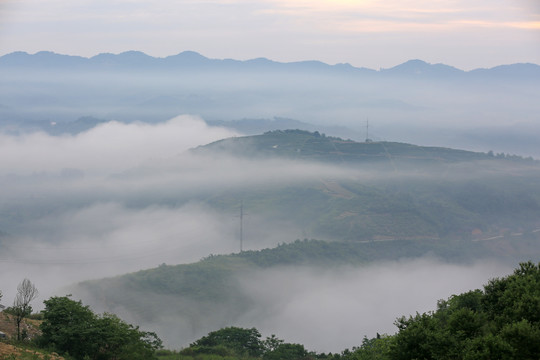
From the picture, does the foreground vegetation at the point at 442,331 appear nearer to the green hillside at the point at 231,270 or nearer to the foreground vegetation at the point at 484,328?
the foreground vegetation at the point at 484,328

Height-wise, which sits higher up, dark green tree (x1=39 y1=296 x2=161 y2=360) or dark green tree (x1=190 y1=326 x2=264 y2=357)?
dark green tree (x1=39 y1=296 x2=161 y2=360)

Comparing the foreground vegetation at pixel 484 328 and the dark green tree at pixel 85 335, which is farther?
the dark green tree at pixel 85 335

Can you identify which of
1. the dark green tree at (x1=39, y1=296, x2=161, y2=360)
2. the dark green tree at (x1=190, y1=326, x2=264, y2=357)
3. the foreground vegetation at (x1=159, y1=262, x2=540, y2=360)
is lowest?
the dark green tree at (x1=190, y1=326, x2=264, y2=357)

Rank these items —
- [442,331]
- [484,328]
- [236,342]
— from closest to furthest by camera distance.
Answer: [442,331], [484,328], [236,342]

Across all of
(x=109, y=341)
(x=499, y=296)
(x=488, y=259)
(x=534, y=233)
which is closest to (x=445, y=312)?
(x=499, y=296)

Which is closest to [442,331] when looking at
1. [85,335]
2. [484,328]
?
[484,328]

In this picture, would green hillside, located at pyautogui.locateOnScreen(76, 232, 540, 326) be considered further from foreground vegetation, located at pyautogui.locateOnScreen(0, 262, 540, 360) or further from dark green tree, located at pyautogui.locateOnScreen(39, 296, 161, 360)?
dark green tree, located at pyautogui.locateOnScreen(39, 296, 161, 360)

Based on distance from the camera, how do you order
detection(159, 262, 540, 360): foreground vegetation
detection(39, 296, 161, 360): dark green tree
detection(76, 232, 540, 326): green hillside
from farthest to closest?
1. detection(76, 232, 540, 326): green hillside
2. detection(39, 296, 161, 360): dark green tree
3. detection(159, 262, 540, 360): foreground vegetation

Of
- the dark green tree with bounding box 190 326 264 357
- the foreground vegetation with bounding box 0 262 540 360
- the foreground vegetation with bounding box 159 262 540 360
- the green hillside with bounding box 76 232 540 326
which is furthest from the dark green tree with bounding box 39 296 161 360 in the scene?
the green hillside with bounding box 76 232 540 326

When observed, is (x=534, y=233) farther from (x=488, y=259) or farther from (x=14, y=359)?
(x=14, y=359)

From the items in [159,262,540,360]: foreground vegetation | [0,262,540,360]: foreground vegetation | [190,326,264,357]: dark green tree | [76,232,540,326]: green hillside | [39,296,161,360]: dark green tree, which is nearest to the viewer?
[159,262,540,360]: foreground vegetation

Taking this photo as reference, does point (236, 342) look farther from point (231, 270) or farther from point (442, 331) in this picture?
point (231, 270)

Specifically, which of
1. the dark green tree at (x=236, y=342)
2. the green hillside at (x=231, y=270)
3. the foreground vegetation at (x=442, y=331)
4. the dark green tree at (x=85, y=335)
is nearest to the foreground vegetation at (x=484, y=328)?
the foreground vegetation at (x=442, y=331)

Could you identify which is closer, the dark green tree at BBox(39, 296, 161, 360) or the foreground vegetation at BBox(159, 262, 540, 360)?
the foreground vegetation at BBox(159, 262, 540, 360)
